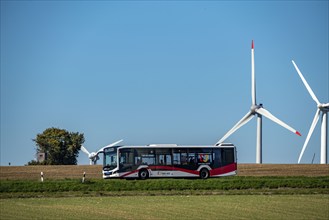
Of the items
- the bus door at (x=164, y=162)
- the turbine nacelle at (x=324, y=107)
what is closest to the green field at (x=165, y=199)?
the bus door at (x=164, y=162)

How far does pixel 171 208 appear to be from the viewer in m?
36.5

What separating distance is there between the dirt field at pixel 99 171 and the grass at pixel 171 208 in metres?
24.6

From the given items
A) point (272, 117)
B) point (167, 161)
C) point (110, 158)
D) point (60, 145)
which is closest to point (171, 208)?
point (167, 161)

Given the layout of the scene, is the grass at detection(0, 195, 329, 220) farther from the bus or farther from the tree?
the tree

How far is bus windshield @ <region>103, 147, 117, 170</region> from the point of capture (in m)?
61.9

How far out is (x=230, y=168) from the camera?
6391 centimetres

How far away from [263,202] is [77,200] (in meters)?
10.5

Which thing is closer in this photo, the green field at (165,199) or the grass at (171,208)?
the grass at (171,208)

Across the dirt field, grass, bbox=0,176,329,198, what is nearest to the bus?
grass, bbox=0,176,329,198

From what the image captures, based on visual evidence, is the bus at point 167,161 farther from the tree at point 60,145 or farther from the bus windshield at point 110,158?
the tree at point 60,145

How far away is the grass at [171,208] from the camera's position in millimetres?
32562

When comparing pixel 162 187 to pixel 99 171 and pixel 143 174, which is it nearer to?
pixel 143 174

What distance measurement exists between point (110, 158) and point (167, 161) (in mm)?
4646

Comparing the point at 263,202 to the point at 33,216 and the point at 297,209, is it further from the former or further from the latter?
the point at 33,216
